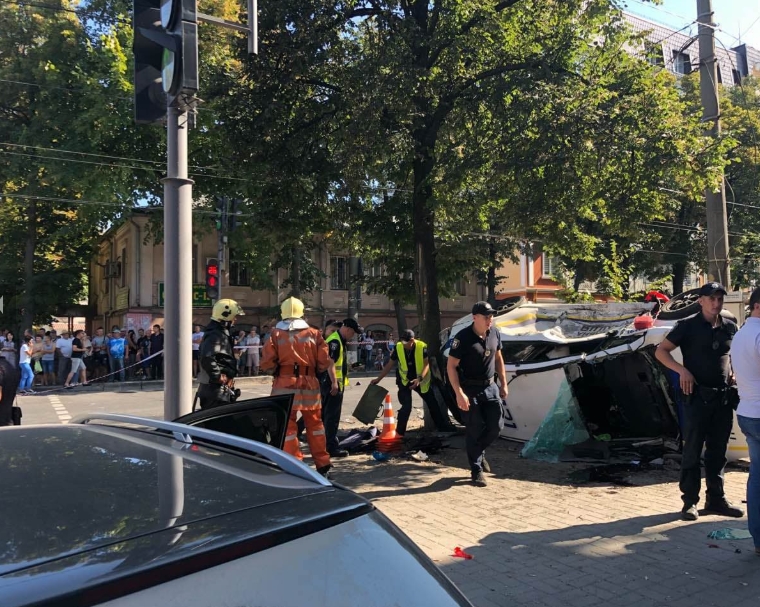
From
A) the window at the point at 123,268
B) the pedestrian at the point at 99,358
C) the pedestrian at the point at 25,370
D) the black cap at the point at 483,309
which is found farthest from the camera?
the window at the point at 123,268

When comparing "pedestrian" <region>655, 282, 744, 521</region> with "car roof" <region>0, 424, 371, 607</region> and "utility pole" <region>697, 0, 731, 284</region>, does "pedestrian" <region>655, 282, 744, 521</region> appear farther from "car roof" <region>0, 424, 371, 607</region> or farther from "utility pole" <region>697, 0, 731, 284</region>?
"utility pole" <region>697, 0, 731, 284</region>

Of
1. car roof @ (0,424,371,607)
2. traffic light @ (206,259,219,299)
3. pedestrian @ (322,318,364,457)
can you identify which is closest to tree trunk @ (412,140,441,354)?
pedestrian @ (322,318,364,457)

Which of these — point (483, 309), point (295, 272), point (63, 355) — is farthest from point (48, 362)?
point (483, 309)

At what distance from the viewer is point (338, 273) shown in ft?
118

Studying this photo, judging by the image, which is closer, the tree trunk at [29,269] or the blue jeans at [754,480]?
the blue jeans at [754,480]

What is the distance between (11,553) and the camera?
1.27 metres

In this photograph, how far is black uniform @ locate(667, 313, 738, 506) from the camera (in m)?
5.20

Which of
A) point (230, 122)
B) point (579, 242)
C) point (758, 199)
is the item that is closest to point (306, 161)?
point (230, 122)

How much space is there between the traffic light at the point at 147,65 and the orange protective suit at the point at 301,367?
7.88 feet

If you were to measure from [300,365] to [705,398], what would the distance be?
358cm

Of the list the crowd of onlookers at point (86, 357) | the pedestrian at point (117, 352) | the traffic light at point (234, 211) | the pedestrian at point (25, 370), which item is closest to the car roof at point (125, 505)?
the pedestrian at point (25, 370)

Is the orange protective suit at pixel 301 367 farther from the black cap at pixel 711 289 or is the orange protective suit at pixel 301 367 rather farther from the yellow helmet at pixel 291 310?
the black cap at pixel 711 289

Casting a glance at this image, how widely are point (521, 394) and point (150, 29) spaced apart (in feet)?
19.0

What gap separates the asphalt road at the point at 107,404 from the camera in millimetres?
12219
